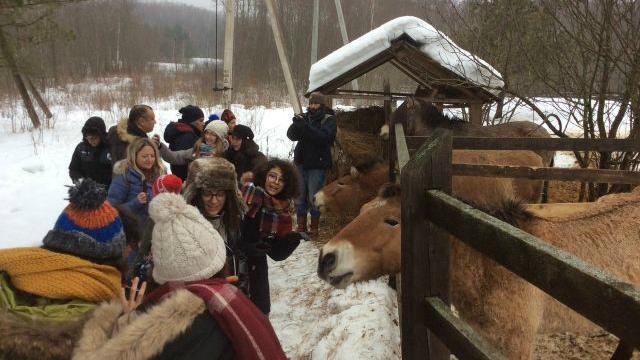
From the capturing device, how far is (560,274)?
0.87m

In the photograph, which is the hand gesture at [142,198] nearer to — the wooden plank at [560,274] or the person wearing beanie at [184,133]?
the person wearing beanie at [184,133]

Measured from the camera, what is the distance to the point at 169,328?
108 cm

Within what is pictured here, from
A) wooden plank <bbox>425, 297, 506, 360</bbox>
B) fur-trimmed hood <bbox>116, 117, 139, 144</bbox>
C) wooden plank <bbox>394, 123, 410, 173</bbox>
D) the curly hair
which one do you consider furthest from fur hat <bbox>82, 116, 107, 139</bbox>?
wooden plank <bbox>425, 297, 506, 360</bbox>

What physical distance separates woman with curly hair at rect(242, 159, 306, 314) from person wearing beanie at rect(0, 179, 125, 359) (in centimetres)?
131

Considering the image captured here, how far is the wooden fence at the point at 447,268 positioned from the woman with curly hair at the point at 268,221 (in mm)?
1414

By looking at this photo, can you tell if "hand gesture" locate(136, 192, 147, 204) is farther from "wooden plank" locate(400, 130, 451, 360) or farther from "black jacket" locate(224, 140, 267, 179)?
"wooden plank" locate(400, 130, 451, 360)

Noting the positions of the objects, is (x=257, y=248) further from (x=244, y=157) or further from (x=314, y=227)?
(x=314, y=227)

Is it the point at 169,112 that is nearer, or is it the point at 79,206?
the point at 79,206

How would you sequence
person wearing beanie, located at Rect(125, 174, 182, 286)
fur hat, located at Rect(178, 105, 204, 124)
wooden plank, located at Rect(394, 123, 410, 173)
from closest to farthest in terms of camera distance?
person wearing beanie, located at Rect(125, 174, 182, 286) → wooden plank, located at Rect(394, 123, 410, 173) → fur hat, located at Rect(178, 105, 204, 124)

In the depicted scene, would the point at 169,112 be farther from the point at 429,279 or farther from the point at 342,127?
the point at 429,279

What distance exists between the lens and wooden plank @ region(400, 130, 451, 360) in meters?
1.46

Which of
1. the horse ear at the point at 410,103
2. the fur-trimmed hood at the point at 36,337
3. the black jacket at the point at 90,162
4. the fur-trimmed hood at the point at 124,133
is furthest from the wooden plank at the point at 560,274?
the horse ear at the point at 410,103

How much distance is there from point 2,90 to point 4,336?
21.2 metres

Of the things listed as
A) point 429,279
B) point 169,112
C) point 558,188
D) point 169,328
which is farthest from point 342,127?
point 169,112
